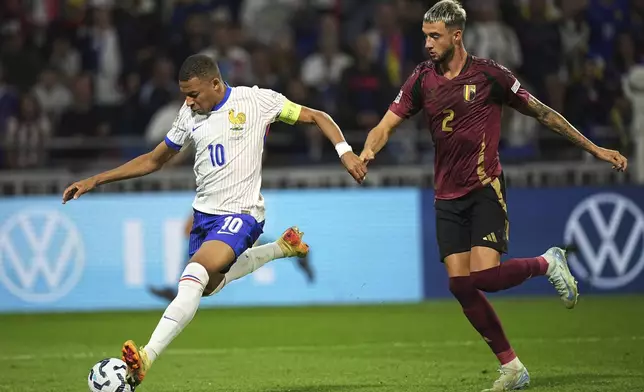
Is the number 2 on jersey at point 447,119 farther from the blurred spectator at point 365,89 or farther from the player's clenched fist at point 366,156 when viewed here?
the blurred spectator at point 365,89

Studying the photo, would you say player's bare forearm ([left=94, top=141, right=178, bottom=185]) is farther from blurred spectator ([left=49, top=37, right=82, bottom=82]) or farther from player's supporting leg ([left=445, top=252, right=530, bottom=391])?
blurred spectator ([left=49, top=37, right=82, bottom=82])

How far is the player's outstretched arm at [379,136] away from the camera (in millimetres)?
8312

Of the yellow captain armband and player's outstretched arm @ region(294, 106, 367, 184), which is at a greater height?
the yellow captain armband

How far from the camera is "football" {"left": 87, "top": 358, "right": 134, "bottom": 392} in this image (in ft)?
24.8

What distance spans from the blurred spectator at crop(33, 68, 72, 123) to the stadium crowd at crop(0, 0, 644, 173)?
0.02m

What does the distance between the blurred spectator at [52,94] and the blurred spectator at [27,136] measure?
1.36 feet

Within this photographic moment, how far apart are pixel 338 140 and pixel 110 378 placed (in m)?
2.23

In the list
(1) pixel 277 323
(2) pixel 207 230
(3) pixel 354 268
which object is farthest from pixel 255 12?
(2) pixel 207 230

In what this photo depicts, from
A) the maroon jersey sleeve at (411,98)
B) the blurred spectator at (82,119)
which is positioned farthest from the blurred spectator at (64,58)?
the maroon jersey sleeve at (411,98)

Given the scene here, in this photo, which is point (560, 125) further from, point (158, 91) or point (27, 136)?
point (27, 136)

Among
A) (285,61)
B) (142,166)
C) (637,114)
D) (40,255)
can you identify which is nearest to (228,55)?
(285,61)

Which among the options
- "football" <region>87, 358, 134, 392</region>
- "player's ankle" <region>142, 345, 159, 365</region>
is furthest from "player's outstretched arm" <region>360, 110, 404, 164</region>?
"football" <region>87, 358, 134, 392</region>

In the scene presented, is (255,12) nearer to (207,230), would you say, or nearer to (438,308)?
(438,308)

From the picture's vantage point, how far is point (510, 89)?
847 centimetres
